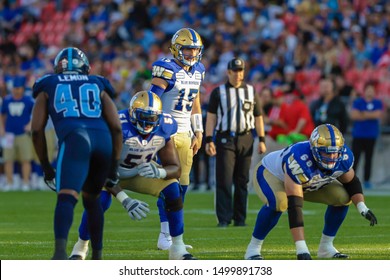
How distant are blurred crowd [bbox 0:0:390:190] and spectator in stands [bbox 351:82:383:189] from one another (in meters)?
0.38

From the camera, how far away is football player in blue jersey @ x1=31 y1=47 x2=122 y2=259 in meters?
7.30

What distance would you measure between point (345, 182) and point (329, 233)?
0.48 meters

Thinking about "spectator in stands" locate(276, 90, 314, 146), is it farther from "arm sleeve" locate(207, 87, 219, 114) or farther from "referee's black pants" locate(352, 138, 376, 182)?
"arm sleeve" locate(207, 87, 219, 114)

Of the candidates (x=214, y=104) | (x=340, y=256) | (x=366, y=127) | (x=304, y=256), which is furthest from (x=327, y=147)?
(x=366, y=127)

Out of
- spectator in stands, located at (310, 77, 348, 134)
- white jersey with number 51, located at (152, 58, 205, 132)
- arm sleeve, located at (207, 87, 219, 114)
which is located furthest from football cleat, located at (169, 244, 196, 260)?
spectator in stands, located at (310, 77, 348, 134)

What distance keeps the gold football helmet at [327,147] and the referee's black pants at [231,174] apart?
3.72 meters

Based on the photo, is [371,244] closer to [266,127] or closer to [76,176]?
[76,176]

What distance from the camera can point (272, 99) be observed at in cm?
1728

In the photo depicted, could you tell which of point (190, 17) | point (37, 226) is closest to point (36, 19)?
point (190, 17)

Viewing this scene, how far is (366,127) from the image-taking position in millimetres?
17250

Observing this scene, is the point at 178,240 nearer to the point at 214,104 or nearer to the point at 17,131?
the point at 214,104

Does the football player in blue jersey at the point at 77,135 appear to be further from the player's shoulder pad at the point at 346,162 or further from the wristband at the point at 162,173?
the player's shoulder pad at the point at 346,162

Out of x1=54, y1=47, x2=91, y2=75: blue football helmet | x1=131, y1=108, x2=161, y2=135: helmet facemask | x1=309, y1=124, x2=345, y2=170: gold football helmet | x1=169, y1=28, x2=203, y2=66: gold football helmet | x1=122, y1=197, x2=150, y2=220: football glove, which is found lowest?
x1=122, y1=197, x2=150, y2=220: football glove

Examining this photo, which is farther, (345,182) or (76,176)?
(345,182)
